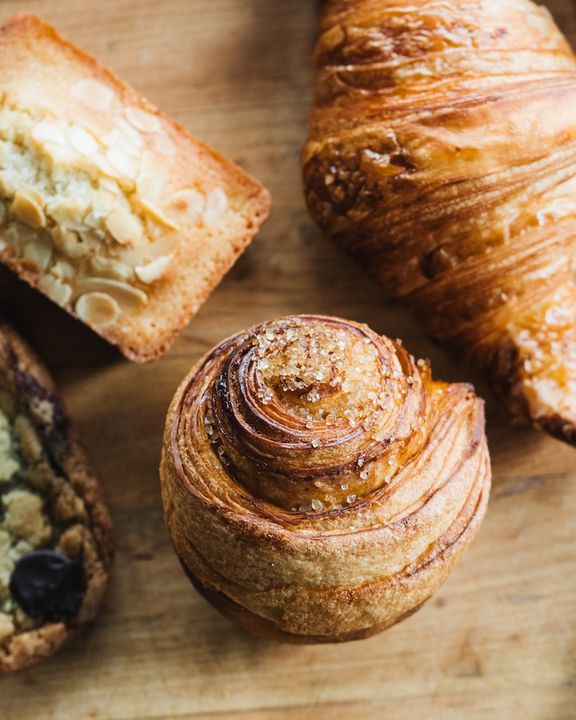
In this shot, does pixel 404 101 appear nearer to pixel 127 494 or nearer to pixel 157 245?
pixel 157 245

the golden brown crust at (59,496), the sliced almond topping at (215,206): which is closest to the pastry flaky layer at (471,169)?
the sliced almond topping at (215,206)

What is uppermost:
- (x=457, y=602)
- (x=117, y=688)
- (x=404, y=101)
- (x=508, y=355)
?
(x=404, y=101)

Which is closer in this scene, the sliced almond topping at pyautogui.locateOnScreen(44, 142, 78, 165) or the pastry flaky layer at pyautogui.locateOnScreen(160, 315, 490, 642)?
the pastry flaky layer at pyautogui.locateOnScreen(160, 315, 490, 642)

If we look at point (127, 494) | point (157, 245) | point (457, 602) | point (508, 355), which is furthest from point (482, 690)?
point (157, 245)

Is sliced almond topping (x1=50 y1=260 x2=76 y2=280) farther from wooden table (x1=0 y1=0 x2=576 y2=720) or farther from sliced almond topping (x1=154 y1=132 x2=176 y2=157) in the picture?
sliced almond topping (x1=154 y1=132 x2=176 y2=157)

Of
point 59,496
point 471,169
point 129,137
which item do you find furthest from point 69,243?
point 471,169

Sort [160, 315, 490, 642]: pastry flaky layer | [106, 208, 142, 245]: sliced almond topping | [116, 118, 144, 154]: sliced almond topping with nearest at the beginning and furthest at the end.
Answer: [160, 315, 490, 642]: pastry flaky layer < [106, 208, 142, 245]: sliced almond topping < [116, 118, 144, 154]: sliced almond topping

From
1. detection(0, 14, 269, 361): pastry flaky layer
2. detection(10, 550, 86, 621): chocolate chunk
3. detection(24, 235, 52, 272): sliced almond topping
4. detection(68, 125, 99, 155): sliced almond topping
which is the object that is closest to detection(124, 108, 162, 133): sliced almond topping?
detection(0, 14, 269, 361): pastry flaky layer
